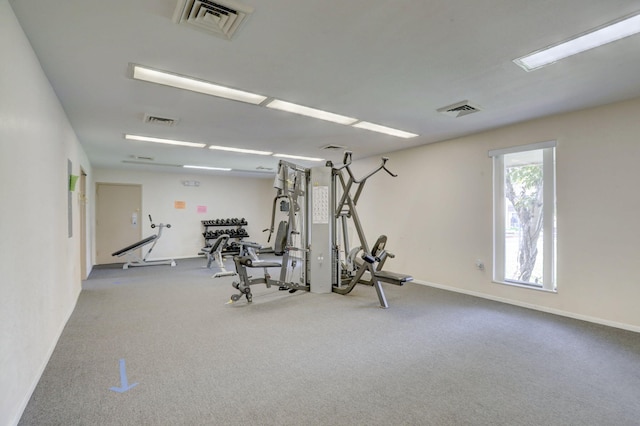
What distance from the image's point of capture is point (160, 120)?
4.01m

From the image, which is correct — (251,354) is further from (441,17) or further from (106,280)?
(106,280)

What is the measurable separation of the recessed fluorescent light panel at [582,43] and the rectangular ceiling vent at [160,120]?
3.80 meters

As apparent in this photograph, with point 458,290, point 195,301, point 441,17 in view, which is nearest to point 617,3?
point 441,17

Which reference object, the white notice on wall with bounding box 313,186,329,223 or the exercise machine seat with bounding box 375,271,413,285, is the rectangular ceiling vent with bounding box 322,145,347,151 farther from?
the exercise machine seat with bounding box 375,271,413,285

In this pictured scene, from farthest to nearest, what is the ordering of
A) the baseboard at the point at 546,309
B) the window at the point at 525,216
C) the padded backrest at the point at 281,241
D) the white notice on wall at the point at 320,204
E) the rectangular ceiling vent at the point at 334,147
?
the rectangular ceiling vent at the point at 334,147 → the white notice on wall at the point at 320,204 → the padded backrest at the point at 281,241 → the window at the point at 525,216 → the baseboard at the point at 546,309

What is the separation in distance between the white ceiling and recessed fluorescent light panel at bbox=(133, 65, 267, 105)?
11 centimetres

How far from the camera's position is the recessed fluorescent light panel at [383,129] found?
4.38 meters

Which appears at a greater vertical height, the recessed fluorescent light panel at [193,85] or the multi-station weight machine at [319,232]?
the recessed fluorescent light panel at [193,85]

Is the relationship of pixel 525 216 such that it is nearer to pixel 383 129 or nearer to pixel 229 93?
pixel 383 129

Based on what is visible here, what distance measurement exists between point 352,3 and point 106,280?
656 centimetres

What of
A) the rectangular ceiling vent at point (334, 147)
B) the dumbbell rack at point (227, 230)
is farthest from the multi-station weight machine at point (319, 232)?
the dumbbell rack at point (227, 230)

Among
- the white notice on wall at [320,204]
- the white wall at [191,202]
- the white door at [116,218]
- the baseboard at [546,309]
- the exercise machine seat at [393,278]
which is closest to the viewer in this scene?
the baseboard at [546,309]

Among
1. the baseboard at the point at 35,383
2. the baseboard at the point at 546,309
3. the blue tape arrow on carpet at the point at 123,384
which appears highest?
the baseboard at the point at 35,383

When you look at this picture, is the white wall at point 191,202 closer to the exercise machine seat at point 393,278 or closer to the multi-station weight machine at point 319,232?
the multi-station weight machine at point 319,232
